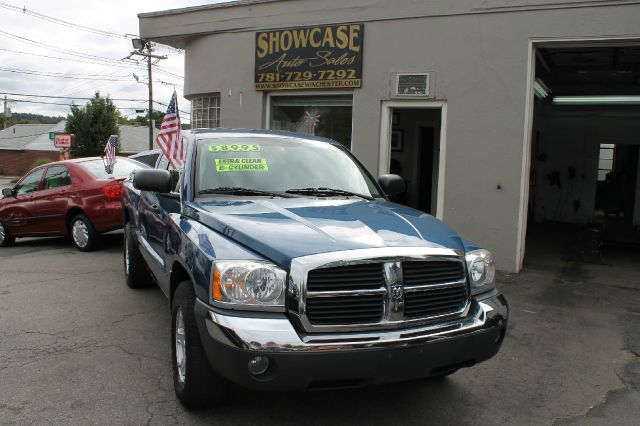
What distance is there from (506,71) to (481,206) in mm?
2004

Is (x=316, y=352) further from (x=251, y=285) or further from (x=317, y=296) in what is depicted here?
(x=251, y=285)

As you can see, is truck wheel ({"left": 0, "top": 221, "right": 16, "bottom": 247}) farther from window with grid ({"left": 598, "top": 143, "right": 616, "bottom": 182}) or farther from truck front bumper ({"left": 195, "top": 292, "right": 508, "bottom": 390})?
window with grid ({"left": 598, "top": 143, "right": 616, "bottom": 182})

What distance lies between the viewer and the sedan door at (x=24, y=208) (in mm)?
9992

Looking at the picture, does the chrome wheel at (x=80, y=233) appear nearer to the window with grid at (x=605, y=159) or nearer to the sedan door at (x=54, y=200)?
the sedan door at (x=54, y=200)

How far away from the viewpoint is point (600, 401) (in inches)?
155

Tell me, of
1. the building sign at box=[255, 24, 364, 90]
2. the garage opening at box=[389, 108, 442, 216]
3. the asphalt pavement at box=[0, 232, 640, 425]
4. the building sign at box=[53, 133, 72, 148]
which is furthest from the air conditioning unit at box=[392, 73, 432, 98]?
the building sign at box=[53, 133, 72, 148]

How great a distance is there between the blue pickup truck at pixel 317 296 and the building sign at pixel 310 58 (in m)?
5.77

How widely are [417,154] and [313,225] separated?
9198 millimetres

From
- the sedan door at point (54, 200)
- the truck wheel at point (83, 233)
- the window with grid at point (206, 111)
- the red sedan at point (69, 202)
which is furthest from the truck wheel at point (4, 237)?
the window with grid at point (206, 111)

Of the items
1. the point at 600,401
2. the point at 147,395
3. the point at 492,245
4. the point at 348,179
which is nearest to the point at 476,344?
the point at 600,401

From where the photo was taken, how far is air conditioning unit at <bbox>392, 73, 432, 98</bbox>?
8.70 metres

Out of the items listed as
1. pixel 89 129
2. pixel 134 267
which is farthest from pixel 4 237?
pixel 89 129

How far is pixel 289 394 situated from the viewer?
12.5ft

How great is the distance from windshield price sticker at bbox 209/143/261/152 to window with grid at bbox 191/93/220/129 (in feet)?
24.1
